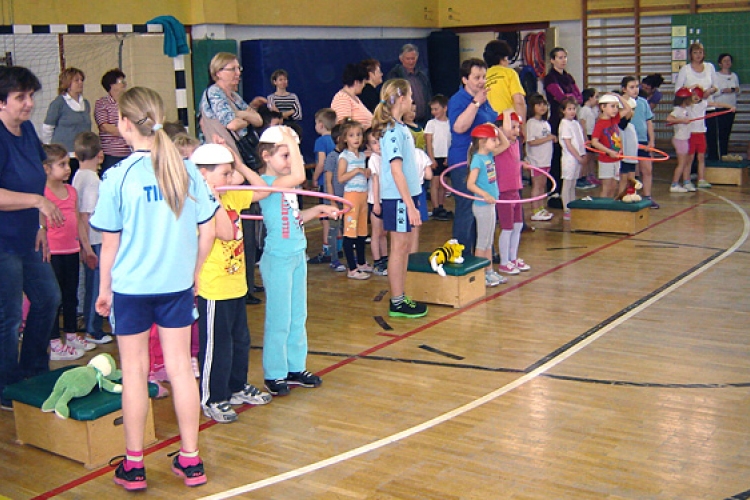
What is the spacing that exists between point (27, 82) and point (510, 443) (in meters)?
3.24

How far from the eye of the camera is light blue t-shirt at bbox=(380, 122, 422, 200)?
6500mm

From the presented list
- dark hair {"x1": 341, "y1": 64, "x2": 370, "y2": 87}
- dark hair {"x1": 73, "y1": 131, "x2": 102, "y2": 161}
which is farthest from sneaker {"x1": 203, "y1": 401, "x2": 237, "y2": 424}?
dark hair {"x1": 341, "y1": 64, "x2": 370, "y2": 87}

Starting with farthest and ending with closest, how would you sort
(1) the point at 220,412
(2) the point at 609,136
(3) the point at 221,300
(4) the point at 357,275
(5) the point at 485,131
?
(2) the point at 609,136
(4) the point at 357,275
(5) the point at 485,131
(1) the point at 220,412
(3) the point at 221,300

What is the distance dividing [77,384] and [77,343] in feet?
6.60

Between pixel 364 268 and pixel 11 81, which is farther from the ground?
pixel 11 81

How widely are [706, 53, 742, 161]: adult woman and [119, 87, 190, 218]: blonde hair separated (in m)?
11.8

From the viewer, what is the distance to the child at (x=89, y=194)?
21.3 feet

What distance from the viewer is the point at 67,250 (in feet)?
21.1

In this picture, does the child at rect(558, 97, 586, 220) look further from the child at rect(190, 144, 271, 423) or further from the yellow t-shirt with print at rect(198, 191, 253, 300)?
the yellow t-shirt with print at rect(198, 191, 253, 300)

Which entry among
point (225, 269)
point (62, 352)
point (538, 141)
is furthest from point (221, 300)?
point (538, 141)

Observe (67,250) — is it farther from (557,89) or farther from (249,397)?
(557,89)

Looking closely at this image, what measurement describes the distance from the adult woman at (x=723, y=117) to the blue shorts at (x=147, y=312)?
1184 cm

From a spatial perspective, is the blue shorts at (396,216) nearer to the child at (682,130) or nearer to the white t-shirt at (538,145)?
the white t-shirt at (538,145)

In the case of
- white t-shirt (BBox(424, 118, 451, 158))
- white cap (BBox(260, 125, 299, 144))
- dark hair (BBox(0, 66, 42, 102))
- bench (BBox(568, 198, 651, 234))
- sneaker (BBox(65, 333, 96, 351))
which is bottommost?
sneaker (BBox(65, 333, 96, 351))
